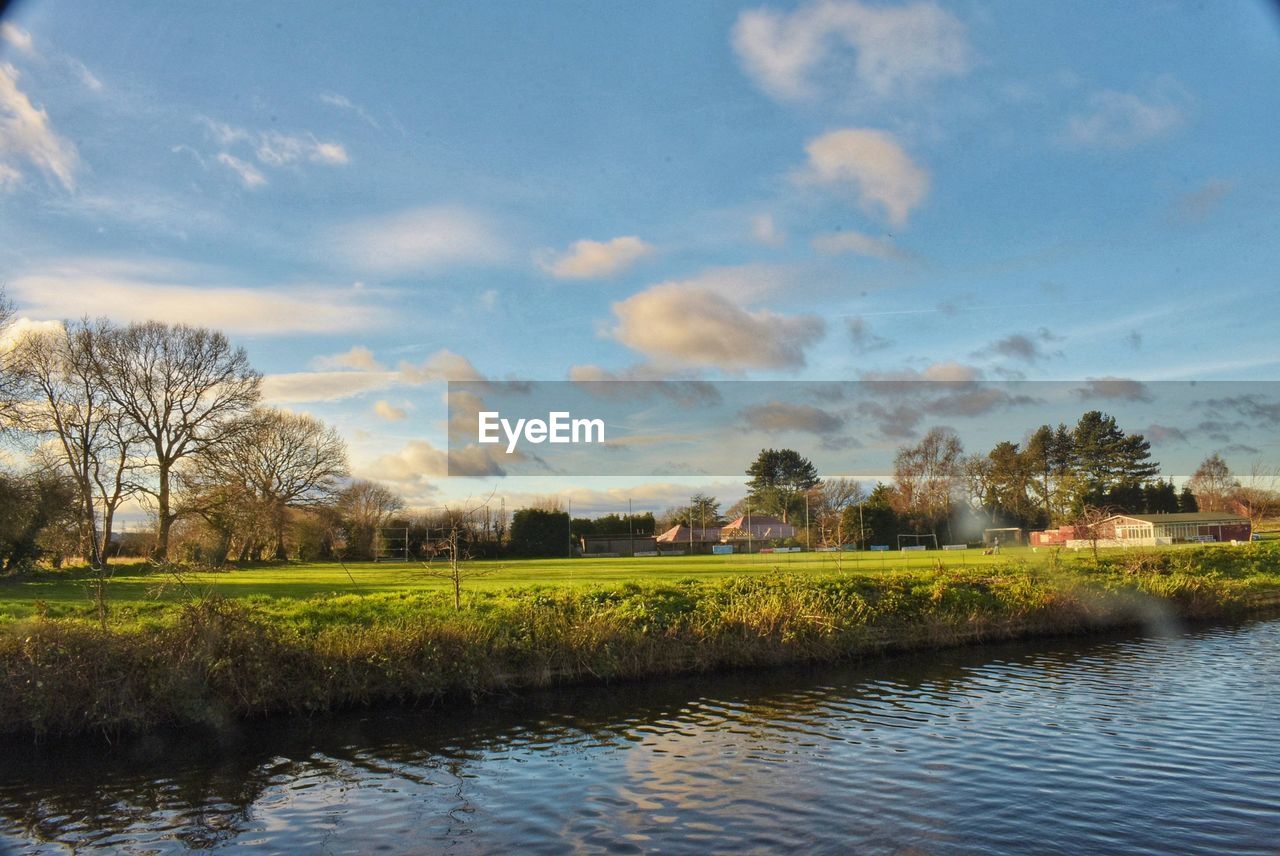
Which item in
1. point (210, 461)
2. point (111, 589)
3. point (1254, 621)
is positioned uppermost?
point (210, 461)

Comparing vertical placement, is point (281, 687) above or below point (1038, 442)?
below

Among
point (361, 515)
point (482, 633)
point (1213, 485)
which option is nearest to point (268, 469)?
point (361, 515)

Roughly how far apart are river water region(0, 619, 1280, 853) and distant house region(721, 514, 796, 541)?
61.8m

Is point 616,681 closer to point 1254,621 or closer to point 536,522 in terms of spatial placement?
point 1254,621

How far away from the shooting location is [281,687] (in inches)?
560

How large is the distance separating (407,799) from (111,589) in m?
18.3

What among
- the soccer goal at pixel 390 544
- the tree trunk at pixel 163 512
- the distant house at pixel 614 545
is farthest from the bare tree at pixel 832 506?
the tree trunk at pixel 163 512

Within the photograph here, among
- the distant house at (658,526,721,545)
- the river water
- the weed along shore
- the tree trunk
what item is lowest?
the river water

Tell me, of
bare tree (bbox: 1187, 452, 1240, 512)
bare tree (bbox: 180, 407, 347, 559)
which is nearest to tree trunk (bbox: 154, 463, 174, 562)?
bare tree (bbox: 180, 407, 347, 559)

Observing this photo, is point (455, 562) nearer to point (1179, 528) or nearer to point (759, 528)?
point (1179, 528)

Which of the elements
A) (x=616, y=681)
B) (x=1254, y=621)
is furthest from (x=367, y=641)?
(x=1254, y=621)

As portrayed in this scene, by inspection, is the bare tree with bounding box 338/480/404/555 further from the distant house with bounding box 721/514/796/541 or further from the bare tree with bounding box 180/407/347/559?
the distant house with bounding box 721/514/796/541

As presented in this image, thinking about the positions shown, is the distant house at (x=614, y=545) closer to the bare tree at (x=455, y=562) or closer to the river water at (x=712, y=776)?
the bare tree at (x=455, y=562)

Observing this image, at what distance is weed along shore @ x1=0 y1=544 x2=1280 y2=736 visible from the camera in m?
13.3
